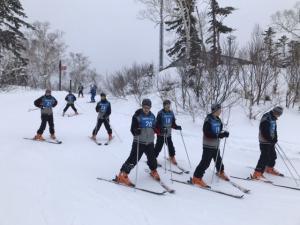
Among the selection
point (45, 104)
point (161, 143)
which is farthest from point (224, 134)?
point (45, 104)

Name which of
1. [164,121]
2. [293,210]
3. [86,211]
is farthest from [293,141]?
[86,211]

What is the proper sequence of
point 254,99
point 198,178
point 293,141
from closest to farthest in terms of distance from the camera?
point 198,178 < point 293,141 < point 254,99

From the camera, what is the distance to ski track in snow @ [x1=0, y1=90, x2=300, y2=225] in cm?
559

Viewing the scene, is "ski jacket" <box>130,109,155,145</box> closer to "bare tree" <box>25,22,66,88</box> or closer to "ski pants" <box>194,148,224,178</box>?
"ski pants" <box>194,148,224,178</box>

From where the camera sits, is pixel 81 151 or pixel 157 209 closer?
pixel 157 209

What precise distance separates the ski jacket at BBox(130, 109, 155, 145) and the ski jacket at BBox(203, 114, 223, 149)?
3.52 feet

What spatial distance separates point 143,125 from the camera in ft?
23.8

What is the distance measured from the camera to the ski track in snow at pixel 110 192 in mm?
5590

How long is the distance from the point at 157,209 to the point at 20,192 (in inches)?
101

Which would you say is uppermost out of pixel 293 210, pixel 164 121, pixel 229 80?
pixel 229 80

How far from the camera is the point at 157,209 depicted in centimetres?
596

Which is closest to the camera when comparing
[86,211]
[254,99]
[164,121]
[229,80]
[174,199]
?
[86,211]

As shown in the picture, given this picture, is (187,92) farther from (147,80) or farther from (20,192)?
(20,192)

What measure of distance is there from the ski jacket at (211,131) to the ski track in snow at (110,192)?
2.78 feet
